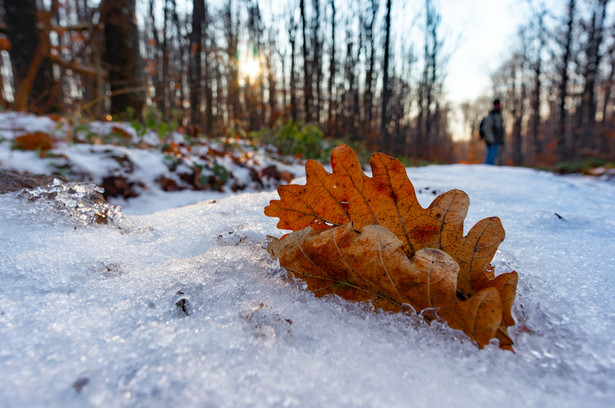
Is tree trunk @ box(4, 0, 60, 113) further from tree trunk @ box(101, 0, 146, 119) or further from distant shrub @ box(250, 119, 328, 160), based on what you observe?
distant shrub @ box(250, 119, 328, 160)

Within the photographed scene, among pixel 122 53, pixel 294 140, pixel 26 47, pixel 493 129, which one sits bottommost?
pixel 294 140

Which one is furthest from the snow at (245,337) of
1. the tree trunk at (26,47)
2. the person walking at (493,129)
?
the person walking at (493,129)

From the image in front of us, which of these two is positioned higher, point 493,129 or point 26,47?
point 26,47

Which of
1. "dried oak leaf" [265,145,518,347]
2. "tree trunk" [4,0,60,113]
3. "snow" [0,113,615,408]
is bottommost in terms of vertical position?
"snow" [0,113,615,408]

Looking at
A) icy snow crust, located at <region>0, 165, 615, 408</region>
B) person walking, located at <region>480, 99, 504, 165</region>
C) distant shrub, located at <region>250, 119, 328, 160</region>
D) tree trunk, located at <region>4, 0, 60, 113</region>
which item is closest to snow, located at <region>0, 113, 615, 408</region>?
icy snow crust, located at <region>0, 165, 615, 408</region>

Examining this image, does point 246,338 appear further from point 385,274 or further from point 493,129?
point 493,129

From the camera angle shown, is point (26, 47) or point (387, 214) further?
point (26, 47)

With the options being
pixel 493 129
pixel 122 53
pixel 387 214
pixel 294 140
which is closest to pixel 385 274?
pixel 387 214

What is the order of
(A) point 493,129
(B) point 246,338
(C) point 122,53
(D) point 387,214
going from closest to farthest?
(B) point 246,338 → (D) point 387,214 → (C) point 122,53 → (A) point 493,129

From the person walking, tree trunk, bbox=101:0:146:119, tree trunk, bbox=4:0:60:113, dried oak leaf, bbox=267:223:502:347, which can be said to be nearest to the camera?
dried oak leaf, bbox=267:223:502:347
